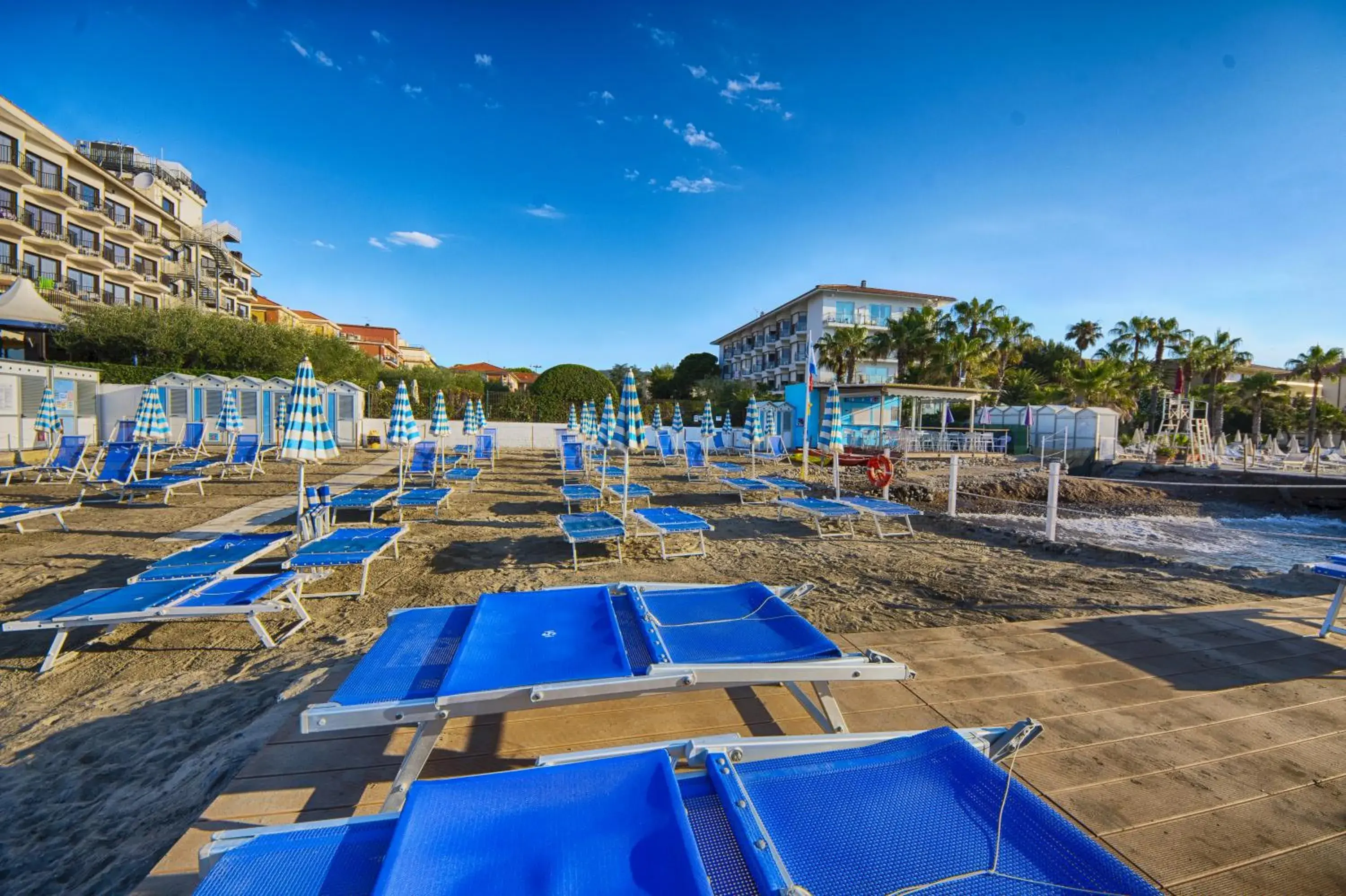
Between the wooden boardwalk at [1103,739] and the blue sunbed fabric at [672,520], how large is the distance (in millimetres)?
3210

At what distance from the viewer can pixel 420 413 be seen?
26484 mm

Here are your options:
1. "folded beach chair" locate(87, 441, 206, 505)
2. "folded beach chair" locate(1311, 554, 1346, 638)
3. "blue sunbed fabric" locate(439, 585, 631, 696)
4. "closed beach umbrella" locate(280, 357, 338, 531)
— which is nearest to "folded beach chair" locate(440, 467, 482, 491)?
"folded beach chair" locate(87, 441, 206, 505)

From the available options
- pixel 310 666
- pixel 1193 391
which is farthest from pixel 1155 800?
pixel 1193 391

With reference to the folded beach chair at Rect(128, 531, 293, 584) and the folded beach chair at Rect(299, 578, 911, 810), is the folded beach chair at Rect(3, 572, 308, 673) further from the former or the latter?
the folded beach chair at Rect(299, 578, 911, 810)

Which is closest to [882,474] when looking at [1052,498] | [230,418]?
[1052,498]

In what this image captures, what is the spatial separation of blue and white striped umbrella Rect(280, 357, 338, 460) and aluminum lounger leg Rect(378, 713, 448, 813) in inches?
152

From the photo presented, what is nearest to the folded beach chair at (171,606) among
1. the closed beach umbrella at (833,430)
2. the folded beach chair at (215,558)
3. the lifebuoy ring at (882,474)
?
the folded beach chair at (215,558)

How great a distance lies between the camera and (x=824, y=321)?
4041 centimetres

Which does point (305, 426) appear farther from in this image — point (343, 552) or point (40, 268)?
point (40, 268)

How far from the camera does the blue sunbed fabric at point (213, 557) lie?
4.51 m

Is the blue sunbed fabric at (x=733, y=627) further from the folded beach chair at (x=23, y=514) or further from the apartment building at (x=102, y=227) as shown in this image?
the apartment building at (x=102, y=227)

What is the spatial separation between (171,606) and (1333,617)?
786 cm

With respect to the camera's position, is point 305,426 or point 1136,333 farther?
point 1136,333

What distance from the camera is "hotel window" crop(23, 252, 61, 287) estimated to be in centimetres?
2631
